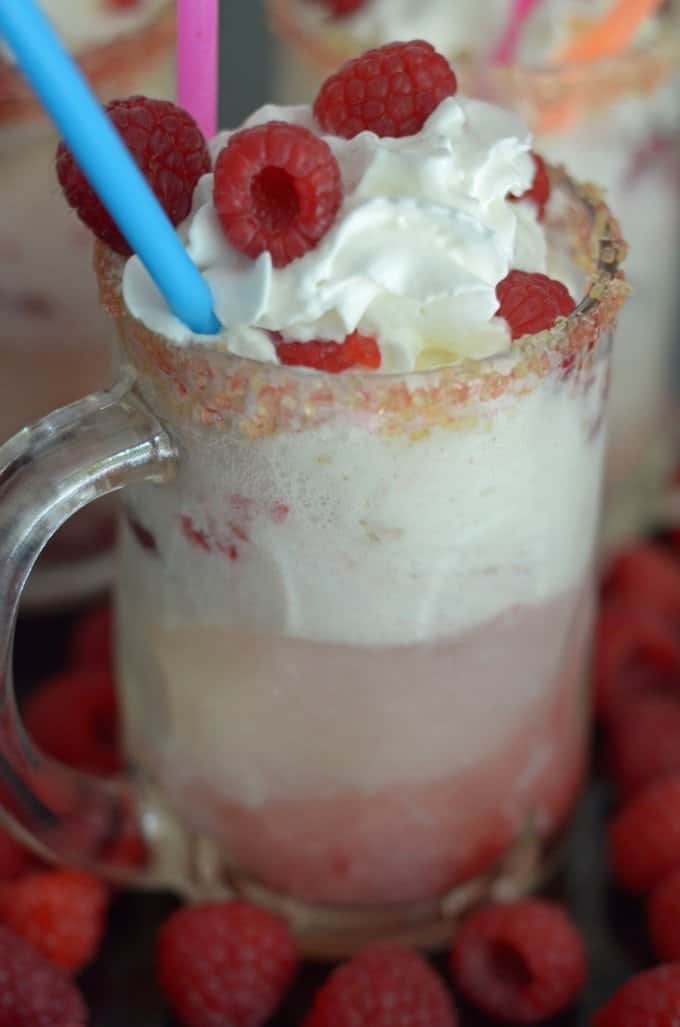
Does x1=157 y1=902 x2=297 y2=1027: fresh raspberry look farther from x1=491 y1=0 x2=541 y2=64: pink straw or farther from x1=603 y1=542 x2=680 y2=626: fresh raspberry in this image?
x1=491 y1=0 x2=541 y2=64: pink straw

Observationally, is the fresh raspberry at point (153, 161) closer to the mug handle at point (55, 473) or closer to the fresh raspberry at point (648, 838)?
the mug handle at point (55, 473)

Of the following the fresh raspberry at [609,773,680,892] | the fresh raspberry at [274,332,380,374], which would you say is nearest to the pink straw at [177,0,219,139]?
the fresh raspberry at [274,332,380,374]

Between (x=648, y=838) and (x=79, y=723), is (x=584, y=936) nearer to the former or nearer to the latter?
(x=648, y=838)

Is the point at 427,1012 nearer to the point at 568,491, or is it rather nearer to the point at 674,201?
the point at 568,491

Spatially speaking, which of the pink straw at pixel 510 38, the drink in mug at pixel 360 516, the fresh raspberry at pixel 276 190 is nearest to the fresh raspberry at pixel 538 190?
the drink in mug at pixel 360 516

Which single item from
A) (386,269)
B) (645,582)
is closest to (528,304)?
(386,269)
